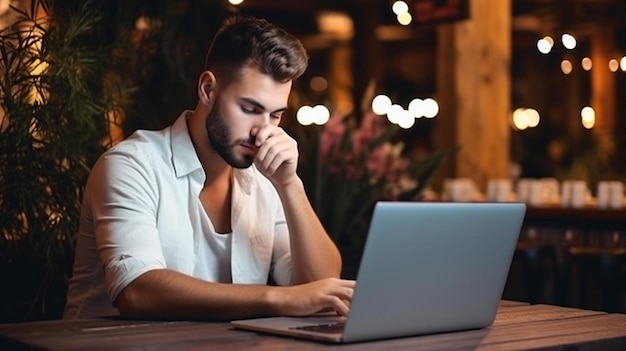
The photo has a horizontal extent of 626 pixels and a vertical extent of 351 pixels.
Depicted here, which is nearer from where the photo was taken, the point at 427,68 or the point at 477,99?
the point at 477,99

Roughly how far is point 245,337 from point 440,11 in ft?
14.9

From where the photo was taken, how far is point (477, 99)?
671cm

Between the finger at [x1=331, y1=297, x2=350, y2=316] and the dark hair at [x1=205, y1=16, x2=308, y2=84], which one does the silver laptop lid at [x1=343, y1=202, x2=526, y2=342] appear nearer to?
the finger at [x1=331, y1=297, x2=350, y2=316]

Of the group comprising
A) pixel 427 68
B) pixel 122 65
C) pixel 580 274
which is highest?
pixel 427 68

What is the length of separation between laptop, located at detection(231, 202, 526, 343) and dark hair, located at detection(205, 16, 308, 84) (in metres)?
0.67

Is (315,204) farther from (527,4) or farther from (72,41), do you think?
(527,4)

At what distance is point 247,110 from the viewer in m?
2.69

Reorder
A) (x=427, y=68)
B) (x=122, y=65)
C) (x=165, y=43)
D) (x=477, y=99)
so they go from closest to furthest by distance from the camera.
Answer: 1. (x=122, y=65)
2. (x=165, y=43)
3. (x=477, y=99)
4. (x=427, y=68)

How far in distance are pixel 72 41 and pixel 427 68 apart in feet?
39.4

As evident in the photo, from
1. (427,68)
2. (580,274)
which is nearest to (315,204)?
(580,274)

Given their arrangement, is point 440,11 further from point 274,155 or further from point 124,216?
point 124,216

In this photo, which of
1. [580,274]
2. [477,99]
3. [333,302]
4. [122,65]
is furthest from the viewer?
[477,99]

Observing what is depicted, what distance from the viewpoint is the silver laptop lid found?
202 cm

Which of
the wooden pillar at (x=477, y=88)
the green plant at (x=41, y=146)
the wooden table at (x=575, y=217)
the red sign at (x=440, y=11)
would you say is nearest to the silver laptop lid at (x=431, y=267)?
the green plant at (x=41, y=146)
